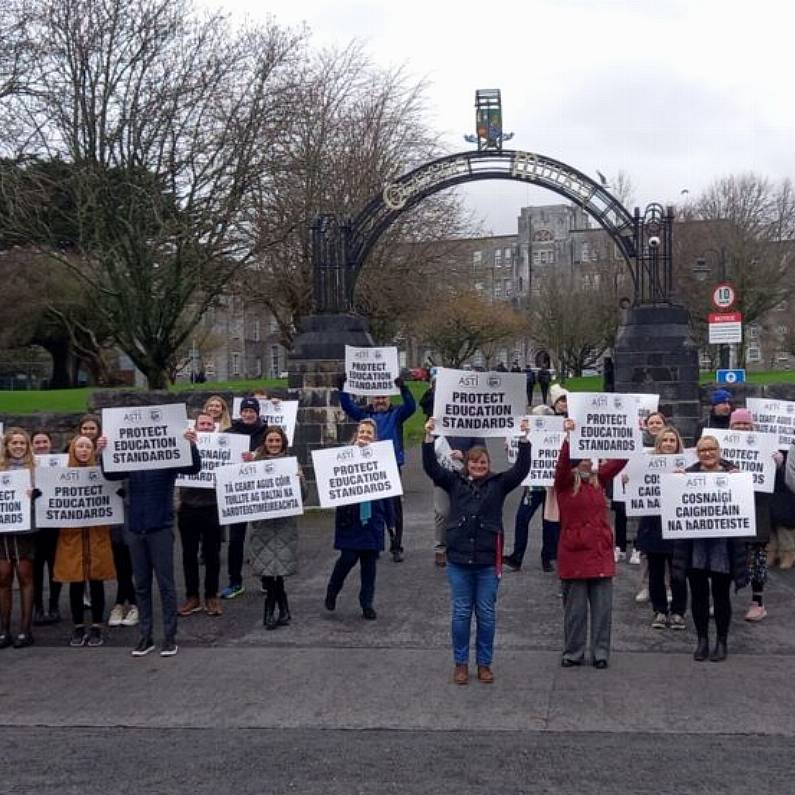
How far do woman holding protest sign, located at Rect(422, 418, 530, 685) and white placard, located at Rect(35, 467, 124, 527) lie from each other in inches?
118

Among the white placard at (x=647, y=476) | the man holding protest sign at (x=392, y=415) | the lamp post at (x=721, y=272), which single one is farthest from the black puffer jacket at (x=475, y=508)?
the lamp post at (x=721, y=272)

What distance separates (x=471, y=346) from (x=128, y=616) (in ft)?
157

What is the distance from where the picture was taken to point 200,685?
23.0ft

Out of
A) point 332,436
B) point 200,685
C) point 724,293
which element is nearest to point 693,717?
point 200,685

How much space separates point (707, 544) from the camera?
7.39 m

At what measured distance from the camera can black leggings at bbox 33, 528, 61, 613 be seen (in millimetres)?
8656

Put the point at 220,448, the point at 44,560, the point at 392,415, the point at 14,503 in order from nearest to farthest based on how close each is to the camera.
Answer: the point at 14,503
the point at 44,560
the point at 220,448
the point at 392,415

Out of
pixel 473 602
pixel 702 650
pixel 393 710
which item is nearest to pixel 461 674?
pixel 473 602

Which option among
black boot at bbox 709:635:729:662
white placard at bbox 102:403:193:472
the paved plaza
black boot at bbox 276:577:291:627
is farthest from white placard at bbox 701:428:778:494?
white placard at bbox 102:403:193:472

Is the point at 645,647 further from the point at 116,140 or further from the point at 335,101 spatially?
the point at 335,101

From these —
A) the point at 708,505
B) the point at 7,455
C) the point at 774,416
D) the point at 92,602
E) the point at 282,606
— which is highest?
the point at 774,416

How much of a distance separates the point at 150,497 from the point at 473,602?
8.59ft

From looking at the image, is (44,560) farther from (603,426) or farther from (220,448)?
(603,426)

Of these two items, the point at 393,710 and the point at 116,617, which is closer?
the point at 393,710
